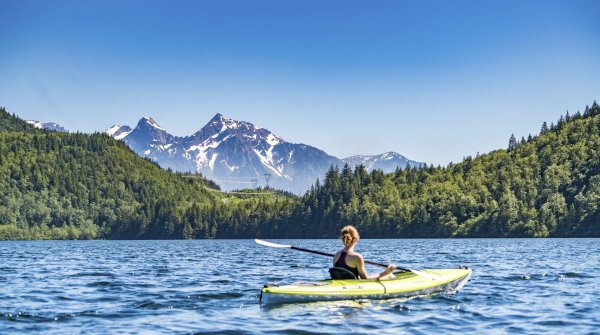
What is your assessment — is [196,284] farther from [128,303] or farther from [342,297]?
[342,297]

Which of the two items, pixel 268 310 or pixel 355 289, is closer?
pixel 268 310

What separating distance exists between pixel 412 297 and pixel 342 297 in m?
3.78

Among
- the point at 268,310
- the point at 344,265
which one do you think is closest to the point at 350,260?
the point at 344,265

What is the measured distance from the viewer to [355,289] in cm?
2441

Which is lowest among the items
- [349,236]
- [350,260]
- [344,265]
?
[344,265]

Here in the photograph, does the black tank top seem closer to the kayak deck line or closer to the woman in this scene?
the woman

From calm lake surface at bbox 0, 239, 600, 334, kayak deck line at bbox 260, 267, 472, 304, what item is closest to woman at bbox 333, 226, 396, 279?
kayak deck line at bbox 260, 267, 472, 304

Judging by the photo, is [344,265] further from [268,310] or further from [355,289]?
[268,310]

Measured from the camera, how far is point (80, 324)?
21.6 metres

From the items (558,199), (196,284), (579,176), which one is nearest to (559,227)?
(558,199)

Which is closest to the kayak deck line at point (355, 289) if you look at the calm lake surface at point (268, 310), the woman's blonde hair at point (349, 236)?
the calm lake surface at point (268, 310)

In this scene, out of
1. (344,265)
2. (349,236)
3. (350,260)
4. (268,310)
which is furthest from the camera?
(344,265)

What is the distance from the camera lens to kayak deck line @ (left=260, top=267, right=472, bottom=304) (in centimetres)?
2361

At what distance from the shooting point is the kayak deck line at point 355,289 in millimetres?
23609
